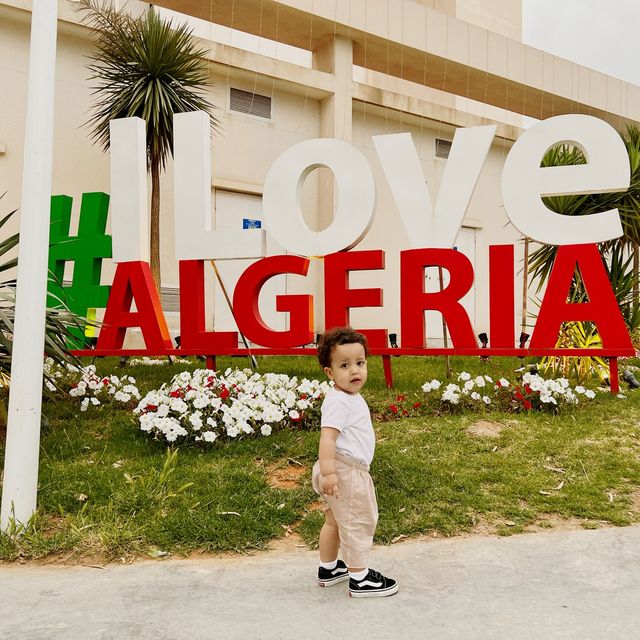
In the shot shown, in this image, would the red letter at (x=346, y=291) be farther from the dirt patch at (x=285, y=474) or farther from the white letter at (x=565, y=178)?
the dirt patch at (x=285, y=474)

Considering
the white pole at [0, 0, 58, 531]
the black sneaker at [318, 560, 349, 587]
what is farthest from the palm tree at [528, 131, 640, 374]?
the white pole at [0, 0, 58, 531]

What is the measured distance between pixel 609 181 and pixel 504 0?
14412mm

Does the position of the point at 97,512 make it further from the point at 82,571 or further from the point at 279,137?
the point at 279,137

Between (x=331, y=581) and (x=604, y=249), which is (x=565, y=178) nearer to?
(x=604, y=249)

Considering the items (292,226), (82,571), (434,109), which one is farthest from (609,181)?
(434,109)

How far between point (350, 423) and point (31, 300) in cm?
206

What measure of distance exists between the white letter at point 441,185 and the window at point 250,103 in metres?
6.46

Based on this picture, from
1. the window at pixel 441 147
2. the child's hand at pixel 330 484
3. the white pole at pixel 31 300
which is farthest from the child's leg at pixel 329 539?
the window at pixel 441 147

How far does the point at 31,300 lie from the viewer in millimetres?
4016

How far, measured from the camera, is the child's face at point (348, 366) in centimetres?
325

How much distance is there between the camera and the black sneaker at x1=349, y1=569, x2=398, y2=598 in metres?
3.16

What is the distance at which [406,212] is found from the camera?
8.19 m

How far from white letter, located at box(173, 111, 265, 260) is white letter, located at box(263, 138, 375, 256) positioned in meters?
0.74

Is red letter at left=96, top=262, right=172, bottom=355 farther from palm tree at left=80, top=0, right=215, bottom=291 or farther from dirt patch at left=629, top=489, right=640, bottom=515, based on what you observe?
dirt patch at left=629, top=489, right=640, bottom=515
